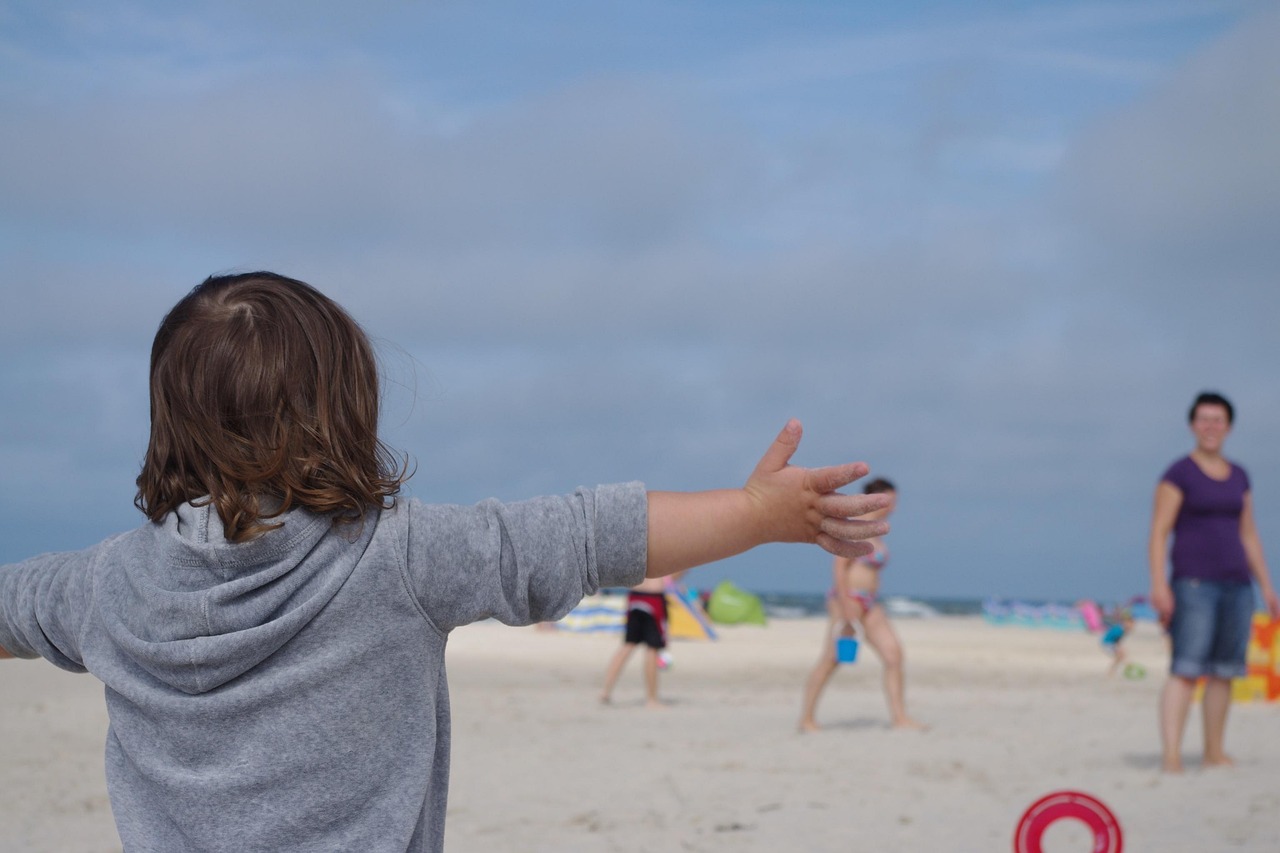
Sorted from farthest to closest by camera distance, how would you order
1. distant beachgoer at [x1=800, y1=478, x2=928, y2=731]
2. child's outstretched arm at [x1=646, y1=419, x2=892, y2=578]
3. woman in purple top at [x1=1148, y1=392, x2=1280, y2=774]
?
distant beachgoer at [x1=800, y1=478, x2=928, y2=731]
woman in purple top at [x1=1148, y1=392, x2=1280, y2=774]
child's outstretched arm at [x1=646, y1=419, x2=892, y2=578]

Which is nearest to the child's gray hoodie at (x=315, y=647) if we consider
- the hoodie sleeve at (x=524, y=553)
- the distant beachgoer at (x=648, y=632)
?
the hoodie sleeve at (x=524, y=553)

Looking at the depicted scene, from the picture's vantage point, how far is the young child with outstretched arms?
→ 1.68 metres

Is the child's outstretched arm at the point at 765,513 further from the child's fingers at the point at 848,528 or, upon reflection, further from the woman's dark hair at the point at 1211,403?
the woman's dark hair at the point at 1211,403

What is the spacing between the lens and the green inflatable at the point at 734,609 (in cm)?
2539

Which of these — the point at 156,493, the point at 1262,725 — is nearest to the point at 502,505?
the point at 156,493

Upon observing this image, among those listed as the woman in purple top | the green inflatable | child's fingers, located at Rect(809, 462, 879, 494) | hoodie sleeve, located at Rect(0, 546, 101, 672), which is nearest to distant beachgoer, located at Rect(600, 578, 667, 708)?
the woman in purple top

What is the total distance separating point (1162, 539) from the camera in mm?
6617

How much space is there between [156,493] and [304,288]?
372mm

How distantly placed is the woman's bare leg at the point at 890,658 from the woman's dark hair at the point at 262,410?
740 cm

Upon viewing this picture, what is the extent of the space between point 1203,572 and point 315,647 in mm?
5964

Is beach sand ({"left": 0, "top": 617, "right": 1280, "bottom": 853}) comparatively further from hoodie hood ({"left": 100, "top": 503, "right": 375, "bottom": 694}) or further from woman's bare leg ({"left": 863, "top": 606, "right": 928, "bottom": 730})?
hoodie hood ({"left": 100, "top": 503, "right": 375, "bottom": 694})

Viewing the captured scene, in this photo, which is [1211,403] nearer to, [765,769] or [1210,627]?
[1210,627]

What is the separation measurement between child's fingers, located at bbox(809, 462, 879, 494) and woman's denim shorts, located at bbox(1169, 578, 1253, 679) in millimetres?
5469

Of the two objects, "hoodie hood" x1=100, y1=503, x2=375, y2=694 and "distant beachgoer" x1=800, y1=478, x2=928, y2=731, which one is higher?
"hoodie hood" x1=100, y1=503, x2=375, y2=694
